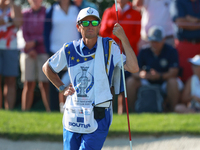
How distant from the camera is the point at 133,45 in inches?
309

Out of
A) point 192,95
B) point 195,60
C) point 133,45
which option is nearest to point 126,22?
point 133,45

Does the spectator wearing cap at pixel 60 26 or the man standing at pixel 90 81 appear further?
the spectator wearing cap at pixel 60 26

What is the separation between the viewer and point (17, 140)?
6449mm

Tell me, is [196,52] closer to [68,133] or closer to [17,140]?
[17,140]

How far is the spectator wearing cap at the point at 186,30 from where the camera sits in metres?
8.09

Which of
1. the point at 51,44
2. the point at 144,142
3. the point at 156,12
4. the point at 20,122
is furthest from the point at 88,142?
the point at 156,12

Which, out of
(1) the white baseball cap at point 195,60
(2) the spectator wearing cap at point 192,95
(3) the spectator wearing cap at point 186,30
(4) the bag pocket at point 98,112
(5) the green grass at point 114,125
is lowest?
(5) the green grass at point 114,125

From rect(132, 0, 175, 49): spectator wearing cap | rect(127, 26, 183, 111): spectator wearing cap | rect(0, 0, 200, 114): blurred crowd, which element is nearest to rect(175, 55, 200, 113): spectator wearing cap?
rect(0, 0, 200, 114): blurred crowd

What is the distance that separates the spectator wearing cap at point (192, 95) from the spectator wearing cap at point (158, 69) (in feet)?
0.49

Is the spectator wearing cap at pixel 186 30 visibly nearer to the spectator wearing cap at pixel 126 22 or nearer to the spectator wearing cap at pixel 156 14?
the spectator wearing cap at pixel 156 14

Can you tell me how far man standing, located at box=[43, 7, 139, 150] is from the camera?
3.71 meters

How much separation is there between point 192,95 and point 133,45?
1629 millimetres

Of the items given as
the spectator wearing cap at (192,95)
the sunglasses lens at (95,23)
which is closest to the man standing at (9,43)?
the spectator wearing cap at (192,95)

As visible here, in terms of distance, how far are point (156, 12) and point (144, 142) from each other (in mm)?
3302
